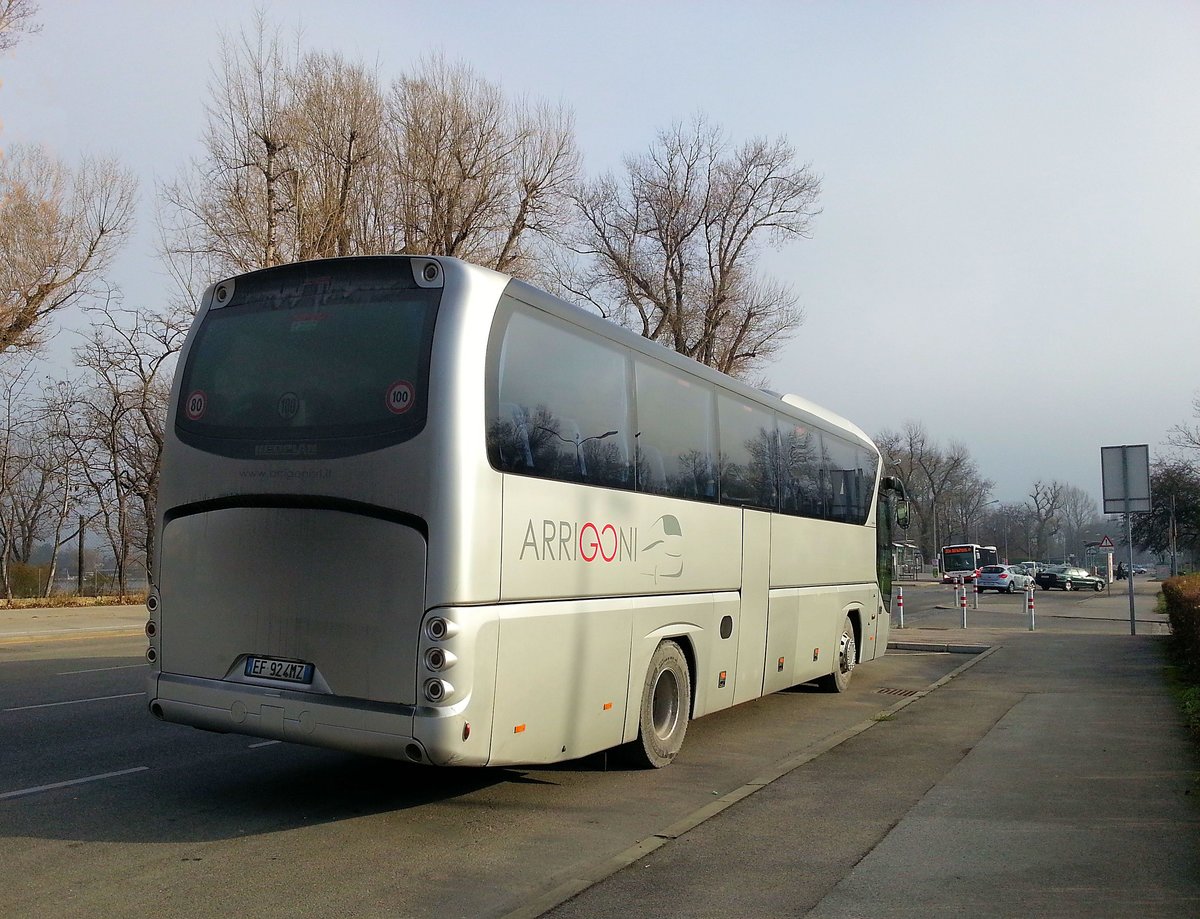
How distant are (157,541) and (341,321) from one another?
2028mm

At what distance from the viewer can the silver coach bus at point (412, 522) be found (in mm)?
6121

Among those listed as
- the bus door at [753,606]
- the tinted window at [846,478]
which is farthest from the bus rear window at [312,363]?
the tinted window at [846,478]

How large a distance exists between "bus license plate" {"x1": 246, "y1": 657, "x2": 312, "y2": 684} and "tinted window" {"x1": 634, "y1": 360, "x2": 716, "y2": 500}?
2866mm

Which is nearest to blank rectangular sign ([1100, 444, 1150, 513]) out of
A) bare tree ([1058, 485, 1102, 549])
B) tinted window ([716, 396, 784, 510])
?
tinted window ([716, 396, 784, 510])

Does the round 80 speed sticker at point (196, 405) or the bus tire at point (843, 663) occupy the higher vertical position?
the round 80 speed sticker at point (196, 405)

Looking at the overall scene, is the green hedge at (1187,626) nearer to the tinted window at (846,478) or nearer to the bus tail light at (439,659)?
the tinted window at (846,478)

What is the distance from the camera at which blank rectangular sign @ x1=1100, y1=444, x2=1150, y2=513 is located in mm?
21562

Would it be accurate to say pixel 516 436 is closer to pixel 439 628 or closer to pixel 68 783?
pixel 439 628

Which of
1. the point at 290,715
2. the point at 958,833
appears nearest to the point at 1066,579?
the point at 958,833

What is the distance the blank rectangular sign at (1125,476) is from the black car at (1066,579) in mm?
39352

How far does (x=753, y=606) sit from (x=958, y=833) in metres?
4.03

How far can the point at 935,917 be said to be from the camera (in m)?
4.96

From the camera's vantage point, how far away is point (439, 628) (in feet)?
19.8

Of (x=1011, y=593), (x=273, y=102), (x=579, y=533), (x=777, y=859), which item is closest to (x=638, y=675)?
(x=579, y=533)
